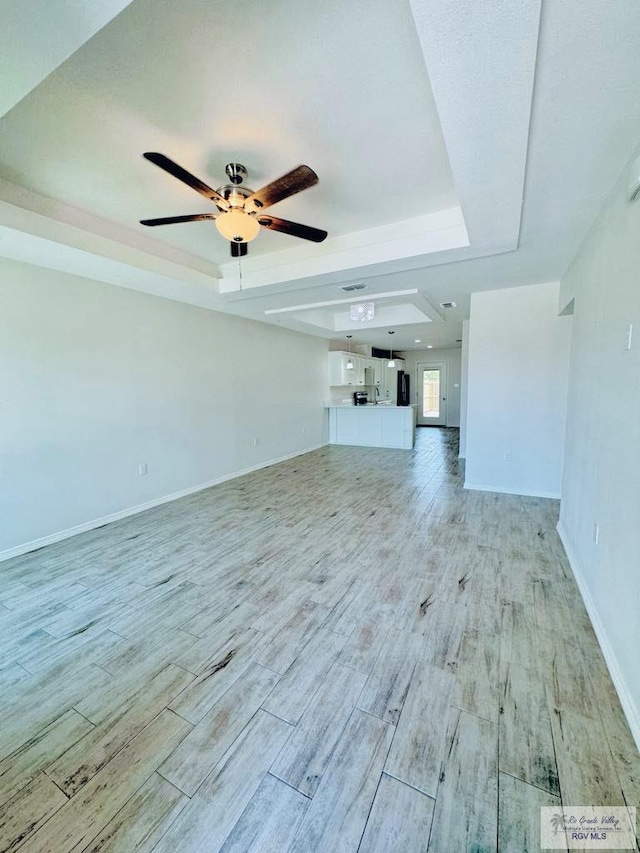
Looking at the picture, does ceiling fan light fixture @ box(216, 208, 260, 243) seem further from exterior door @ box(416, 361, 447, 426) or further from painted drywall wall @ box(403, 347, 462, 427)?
exterior door @ box(416, 361, 447, 426)

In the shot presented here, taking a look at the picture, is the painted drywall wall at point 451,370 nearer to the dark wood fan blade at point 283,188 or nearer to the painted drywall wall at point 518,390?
the painted drywall wall at point 518,390

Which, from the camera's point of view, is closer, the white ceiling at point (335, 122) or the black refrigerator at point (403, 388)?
the white ceiling at point (335, 122)

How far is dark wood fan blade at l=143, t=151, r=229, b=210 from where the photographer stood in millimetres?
1561

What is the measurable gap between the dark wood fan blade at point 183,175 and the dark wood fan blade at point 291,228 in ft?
0.79

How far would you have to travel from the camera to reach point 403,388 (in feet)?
36.0

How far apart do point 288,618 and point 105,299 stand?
3.45m

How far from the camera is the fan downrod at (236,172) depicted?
2023 millimetres

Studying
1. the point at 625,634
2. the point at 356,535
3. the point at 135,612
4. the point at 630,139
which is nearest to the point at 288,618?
the point at 135,612

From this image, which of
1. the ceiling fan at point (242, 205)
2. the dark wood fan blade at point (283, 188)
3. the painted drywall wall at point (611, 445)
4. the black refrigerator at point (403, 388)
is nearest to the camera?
the painted drywall wall at point (611, 445)

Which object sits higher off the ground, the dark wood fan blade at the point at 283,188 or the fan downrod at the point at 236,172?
the fan downrod at the point at 236,172

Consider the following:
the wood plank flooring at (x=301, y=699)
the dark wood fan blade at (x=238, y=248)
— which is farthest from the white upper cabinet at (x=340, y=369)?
the dark wood fan blade at (x=238, y=248)

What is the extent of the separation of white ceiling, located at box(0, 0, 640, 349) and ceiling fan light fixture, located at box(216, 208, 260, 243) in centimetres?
32

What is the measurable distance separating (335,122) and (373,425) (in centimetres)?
Answer: 604

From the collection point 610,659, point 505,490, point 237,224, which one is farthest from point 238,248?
point 505,490
